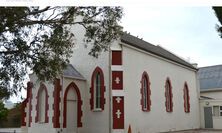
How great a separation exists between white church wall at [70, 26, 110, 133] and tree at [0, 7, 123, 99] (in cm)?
605

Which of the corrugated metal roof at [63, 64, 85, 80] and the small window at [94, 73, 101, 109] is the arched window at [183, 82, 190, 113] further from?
the corrugated metal roof at [63, 64, 85, 80]

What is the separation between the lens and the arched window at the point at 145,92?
2659 cm

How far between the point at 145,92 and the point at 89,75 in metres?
5.23

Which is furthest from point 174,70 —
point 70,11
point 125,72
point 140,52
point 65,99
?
point 70,11

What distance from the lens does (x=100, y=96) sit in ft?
78.7

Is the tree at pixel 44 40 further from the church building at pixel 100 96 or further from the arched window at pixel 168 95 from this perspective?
the arched window at pixel 168 95

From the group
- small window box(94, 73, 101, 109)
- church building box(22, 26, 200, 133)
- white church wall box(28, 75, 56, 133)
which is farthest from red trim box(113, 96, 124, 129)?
white church wall box(28, 75, 56, 133)

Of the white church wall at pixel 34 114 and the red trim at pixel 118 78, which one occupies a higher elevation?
the red trim at pixel 118 78

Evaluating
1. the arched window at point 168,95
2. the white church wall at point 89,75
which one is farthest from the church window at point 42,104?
the arched window at point 168,95

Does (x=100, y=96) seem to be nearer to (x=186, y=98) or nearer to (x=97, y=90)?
(x=97, y=90)

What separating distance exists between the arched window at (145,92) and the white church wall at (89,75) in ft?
13.6

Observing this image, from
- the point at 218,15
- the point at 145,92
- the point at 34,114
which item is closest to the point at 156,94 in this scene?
the point at 145,92

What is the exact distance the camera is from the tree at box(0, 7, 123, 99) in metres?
15.9

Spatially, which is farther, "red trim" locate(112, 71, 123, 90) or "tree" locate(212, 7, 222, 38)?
"red trim" locate(112, 71, 123, 90)
